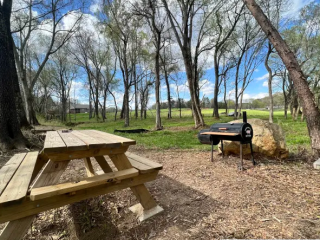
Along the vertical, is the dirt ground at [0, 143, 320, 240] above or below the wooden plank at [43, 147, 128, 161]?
below

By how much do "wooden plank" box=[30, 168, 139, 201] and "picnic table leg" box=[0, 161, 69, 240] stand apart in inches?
2.6

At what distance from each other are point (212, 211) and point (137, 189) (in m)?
0.92

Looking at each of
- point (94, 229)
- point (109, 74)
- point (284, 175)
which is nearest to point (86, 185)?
point (94, 229)

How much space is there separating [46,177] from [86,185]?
1.19 ft

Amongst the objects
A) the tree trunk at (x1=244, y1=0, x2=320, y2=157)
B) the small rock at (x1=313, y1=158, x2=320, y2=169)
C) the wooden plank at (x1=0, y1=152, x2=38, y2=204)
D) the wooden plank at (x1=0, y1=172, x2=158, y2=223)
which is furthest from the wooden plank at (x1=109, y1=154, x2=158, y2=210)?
the tree trunk at (x1=244, y1=0, x2=320, y2=157)

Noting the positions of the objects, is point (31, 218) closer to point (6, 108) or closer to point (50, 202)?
point (50, 202)

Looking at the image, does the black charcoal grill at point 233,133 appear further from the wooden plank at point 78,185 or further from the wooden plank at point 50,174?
the wooden plank at point 50,174

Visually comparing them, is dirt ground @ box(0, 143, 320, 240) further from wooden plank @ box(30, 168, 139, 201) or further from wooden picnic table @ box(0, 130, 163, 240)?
wooden plank @ box(30, 168, 139, 201)

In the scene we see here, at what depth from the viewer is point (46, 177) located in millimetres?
1575

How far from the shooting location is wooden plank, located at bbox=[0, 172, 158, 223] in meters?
1.36

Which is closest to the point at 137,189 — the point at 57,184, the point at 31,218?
the point at 57,184

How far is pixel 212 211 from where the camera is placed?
2025mm

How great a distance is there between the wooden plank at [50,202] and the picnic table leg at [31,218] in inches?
2.3

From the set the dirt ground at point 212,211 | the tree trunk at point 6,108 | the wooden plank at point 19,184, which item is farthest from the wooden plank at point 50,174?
the tree trunk at point 6,108
